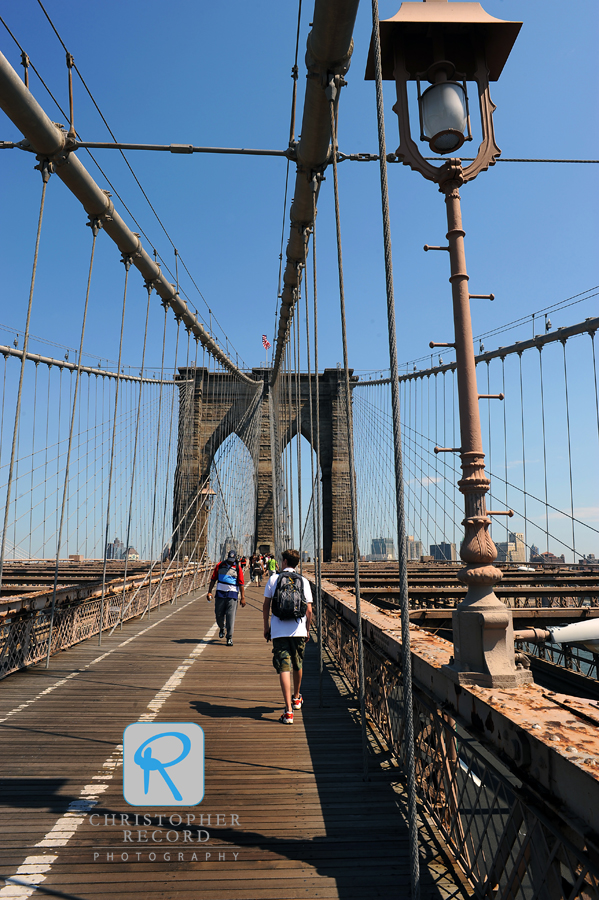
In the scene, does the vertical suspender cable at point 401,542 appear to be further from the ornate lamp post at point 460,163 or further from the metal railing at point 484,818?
the ornate lamp post at point 460,163

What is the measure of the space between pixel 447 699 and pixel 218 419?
3002 centimetres

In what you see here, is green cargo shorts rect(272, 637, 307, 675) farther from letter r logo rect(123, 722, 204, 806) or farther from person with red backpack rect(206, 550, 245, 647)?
person with red backpack rect(206, 550, 245, 647)

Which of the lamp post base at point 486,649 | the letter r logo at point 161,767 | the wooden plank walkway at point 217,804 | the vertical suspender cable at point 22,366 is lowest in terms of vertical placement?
the wooden plank walkway at point 217,804

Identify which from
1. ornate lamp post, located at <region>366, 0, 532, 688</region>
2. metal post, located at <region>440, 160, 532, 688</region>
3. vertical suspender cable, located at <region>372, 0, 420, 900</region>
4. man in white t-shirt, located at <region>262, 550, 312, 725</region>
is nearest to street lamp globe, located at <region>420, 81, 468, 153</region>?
ornate lamp post, located at <region>366, 0, 532, 688</region>

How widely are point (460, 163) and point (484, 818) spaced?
2.66 metres

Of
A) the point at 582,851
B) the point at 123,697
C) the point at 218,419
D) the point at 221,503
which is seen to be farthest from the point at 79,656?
the point at 218,419

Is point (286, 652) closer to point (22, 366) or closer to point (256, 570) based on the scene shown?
point (22, 366)

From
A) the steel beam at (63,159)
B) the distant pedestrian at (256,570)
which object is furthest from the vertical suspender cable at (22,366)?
the distant pedestrian at (256,570)

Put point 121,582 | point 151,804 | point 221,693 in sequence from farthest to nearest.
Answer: point 121,582 < point 221,693 < point 151,804

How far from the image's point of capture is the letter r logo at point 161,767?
102 inches

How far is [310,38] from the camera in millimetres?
4367

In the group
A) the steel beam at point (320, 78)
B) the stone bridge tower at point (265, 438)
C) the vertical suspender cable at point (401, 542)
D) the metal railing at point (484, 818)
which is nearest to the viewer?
the metal railing at point (484, 818)

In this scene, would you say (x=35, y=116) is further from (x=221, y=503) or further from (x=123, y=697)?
(x=221, y=503)

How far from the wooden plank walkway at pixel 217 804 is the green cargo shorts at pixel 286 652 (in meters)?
0.38
